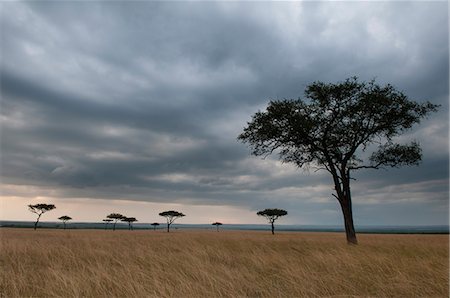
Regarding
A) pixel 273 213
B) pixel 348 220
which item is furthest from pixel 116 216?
pixel 348 220

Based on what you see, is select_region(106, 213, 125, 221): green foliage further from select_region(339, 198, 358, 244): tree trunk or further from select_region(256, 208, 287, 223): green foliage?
select_region(339, 198, 358, 244): tree trunk

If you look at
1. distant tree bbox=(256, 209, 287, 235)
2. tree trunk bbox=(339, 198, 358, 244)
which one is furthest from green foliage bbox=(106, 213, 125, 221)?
tree trunk bbox=(339, 198, 358, 244)

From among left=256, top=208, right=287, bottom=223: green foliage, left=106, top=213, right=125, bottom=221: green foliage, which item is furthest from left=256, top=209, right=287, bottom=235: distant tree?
left=106, top=213, right=125, bottom=221: green foliage

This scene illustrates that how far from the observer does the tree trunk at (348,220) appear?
79.0 feet

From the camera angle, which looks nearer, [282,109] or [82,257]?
[82,257]

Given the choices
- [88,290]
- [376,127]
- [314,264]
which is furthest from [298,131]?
[88,290]

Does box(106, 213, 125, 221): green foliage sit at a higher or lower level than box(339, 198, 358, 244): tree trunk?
higher

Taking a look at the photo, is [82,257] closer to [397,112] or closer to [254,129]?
[254,129]

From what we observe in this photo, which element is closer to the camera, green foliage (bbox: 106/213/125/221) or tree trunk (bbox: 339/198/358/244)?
tree trunk (bbox: 339/198/358/244)

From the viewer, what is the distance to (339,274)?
8.68m

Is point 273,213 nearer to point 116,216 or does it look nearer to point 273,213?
point 273,213

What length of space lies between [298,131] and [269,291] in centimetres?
1947

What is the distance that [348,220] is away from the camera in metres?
24.2

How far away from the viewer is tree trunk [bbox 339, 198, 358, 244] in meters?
24.1
